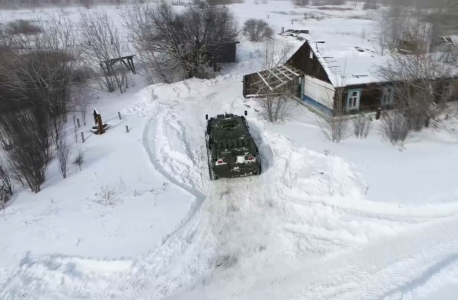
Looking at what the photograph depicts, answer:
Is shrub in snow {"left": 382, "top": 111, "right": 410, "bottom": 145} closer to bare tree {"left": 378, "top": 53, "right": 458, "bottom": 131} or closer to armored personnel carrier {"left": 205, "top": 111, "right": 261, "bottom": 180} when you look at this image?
bare tree {"left": 378, "top": 53, "right": 458, "bottom": 131}

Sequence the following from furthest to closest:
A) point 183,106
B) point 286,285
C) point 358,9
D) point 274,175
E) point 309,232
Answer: point 358,9
point 183,106
point 274,175
point 309,232
point 286,285

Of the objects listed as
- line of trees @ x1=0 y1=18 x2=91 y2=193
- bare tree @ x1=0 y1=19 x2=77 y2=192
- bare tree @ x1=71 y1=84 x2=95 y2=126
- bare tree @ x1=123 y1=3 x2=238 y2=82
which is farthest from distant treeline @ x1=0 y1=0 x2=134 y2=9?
bare tree @ x1=0 y1=19 x2=77 y2=192

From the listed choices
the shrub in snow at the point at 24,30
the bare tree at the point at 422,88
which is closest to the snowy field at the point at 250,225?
the bare tree at the point at 422,88

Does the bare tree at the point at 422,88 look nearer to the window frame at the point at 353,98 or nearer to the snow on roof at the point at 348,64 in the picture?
the snow on roof at the point at 348,64

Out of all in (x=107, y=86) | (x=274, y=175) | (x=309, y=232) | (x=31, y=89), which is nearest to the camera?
(x=309, y=232)

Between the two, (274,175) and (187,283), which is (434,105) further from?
(187,283)

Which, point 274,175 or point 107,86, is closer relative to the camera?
point 274,175

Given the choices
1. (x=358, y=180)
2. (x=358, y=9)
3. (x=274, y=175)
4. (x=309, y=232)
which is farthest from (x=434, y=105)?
(x=358, y=9)
